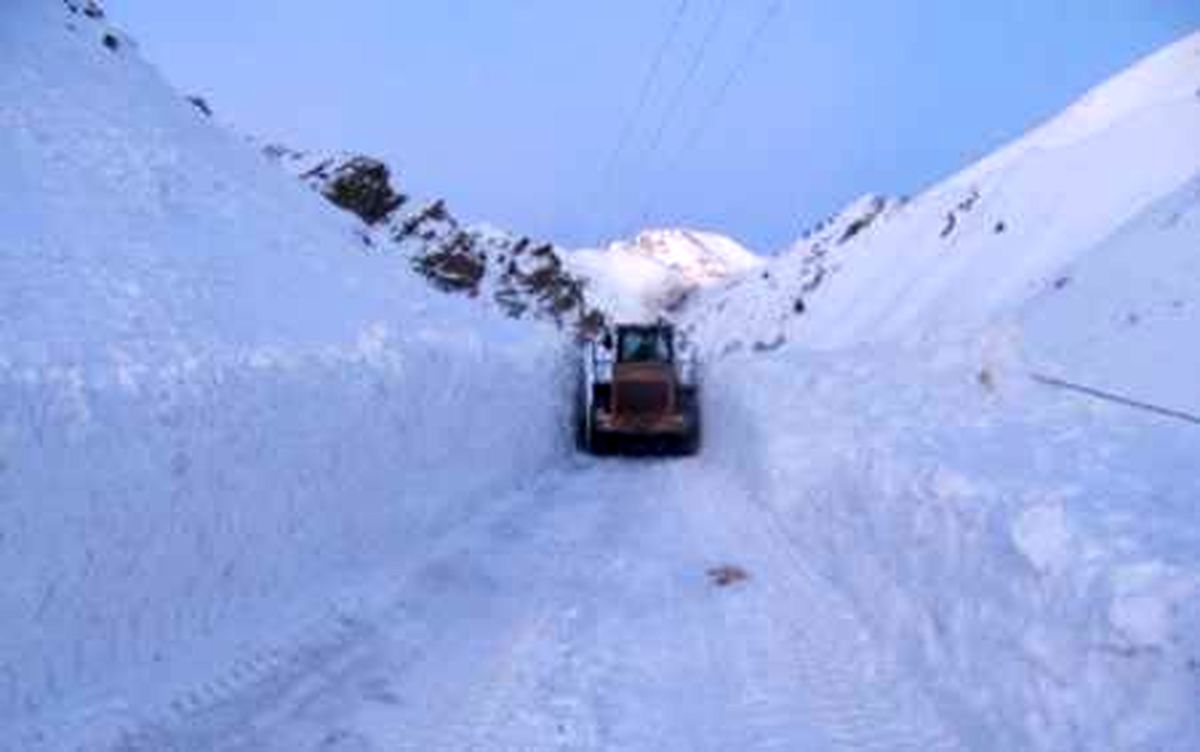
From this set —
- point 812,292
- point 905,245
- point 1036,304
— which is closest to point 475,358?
point 1036,304

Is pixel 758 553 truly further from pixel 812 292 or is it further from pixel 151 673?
pixel 812 292

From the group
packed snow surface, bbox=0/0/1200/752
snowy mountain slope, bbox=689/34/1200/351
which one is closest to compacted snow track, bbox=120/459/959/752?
packed snow surface, bbox=0/0/1200/752

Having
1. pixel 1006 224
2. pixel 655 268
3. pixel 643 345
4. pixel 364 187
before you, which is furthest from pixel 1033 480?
pixel 655 268

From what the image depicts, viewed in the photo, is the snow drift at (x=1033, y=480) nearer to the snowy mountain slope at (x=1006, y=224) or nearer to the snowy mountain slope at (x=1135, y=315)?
the snowy mountain slope at (x=1135, y=315)

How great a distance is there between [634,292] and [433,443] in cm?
12245

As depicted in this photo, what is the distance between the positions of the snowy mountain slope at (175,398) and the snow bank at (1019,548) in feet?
12.9

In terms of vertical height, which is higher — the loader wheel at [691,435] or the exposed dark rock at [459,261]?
the exposed dark rock at [459,261]

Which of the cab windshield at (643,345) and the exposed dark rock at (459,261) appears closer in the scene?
the cab windshield at (643,345)

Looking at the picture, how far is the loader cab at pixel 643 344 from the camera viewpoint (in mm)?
23875

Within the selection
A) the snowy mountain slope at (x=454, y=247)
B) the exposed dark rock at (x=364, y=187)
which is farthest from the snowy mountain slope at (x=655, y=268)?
the exposed dark rock at (x=364, y=187)

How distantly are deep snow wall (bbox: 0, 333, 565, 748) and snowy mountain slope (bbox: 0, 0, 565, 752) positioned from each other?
0.02 metres

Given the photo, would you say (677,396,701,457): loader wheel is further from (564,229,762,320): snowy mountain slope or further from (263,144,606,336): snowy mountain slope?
(564,229,762,320): snowy mountain slope

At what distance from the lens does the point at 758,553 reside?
1194 centimetres

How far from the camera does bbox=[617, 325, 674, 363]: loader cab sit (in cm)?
2388
